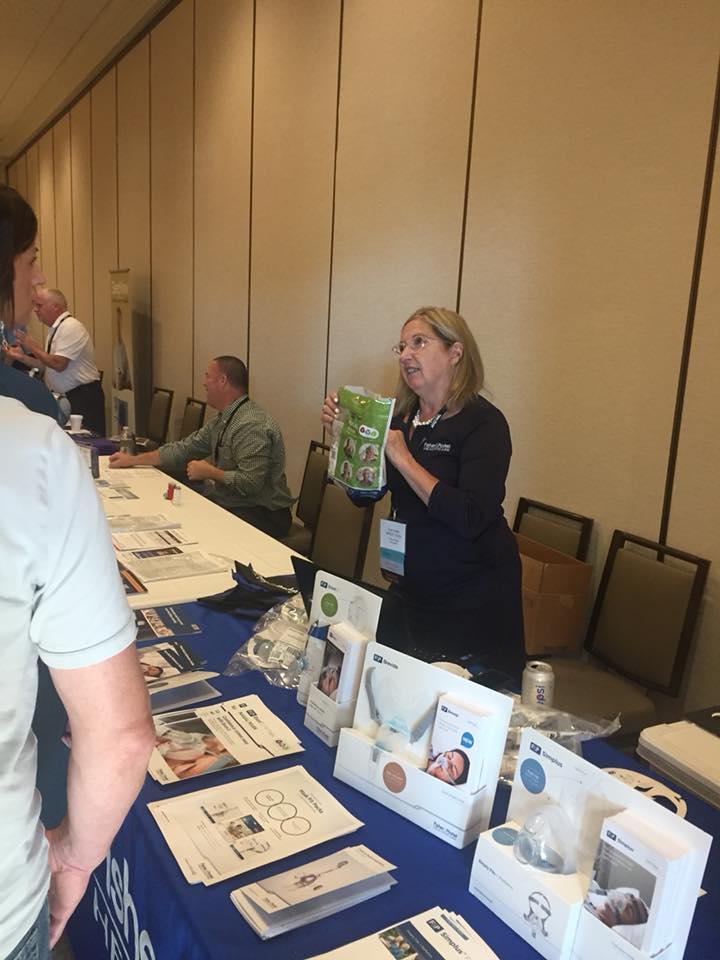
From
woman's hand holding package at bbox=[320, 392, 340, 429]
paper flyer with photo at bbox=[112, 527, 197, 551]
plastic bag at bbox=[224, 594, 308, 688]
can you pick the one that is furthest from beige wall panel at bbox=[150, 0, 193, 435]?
plastic bag at bbox=[224, 594, 308, 688]

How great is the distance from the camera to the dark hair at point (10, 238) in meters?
1.17

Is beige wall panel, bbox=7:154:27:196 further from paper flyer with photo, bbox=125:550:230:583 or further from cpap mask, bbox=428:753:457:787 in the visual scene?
cpap mask, bbox=428:753:457:787

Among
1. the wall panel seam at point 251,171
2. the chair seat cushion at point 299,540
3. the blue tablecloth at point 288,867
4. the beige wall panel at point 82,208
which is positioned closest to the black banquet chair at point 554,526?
the chair seat cushion at point 299,540

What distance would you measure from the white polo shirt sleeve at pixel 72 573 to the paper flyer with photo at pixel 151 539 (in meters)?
1.90

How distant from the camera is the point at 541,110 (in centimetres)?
299

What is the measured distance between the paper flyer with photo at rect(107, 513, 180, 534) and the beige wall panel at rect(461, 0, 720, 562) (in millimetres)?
1490

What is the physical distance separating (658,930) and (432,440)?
1.42 meters

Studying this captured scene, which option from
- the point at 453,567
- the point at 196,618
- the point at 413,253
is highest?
the point at 413,253

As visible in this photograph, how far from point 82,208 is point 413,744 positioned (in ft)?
31.9

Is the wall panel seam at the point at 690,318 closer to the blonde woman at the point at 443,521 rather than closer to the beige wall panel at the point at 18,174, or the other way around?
the blonde woman at the point at 443,521

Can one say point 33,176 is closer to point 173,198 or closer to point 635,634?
point 173,198

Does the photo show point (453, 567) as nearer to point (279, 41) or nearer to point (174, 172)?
point (279, 41)

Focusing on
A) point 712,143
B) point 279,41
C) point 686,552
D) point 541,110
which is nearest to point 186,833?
point 686,552

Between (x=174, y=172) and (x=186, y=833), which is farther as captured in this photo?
(x=174, y=172)
